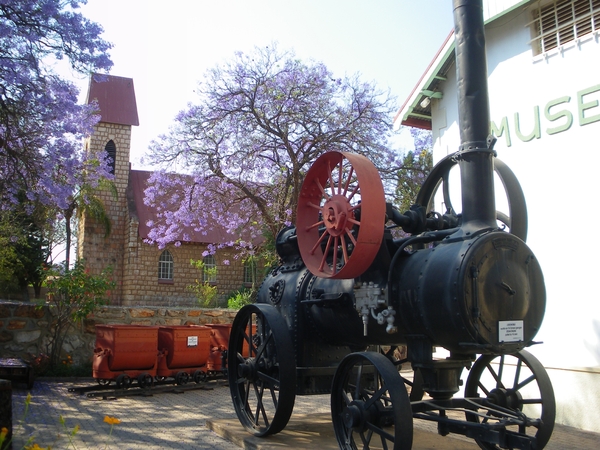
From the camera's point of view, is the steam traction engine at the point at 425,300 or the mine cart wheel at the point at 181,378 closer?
the steam traction engine at the point at 425,300

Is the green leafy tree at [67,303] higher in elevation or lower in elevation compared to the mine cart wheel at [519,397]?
higher

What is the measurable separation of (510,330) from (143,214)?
26.9 metres

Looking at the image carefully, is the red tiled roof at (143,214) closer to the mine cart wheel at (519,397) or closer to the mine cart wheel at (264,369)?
the mine cart wheel at (264,369)

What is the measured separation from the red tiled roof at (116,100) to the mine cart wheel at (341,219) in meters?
29.3

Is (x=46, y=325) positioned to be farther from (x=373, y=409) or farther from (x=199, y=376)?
(x=373, y=409)

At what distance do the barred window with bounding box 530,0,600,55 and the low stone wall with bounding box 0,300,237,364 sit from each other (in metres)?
8.12

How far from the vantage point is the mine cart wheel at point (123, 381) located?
9266 millimetres

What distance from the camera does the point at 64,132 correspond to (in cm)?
1063

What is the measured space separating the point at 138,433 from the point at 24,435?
3.57ft

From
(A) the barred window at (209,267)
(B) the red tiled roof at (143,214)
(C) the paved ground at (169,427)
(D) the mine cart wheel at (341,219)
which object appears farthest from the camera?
(A) the barred window at (209,267)

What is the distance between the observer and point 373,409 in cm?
440

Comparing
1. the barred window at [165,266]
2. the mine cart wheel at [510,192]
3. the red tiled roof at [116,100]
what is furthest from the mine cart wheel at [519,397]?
the red tiled roof at [116,100]

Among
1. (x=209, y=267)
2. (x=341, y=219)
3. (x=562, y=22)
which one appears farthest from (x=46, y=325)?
(x=209, y=267)

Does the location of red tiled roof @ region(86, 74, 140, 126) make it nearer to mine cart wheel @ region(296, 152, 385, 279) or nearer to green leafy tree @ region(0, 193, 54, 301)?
green leafy tree @ region(0, 193, 54, 301)
